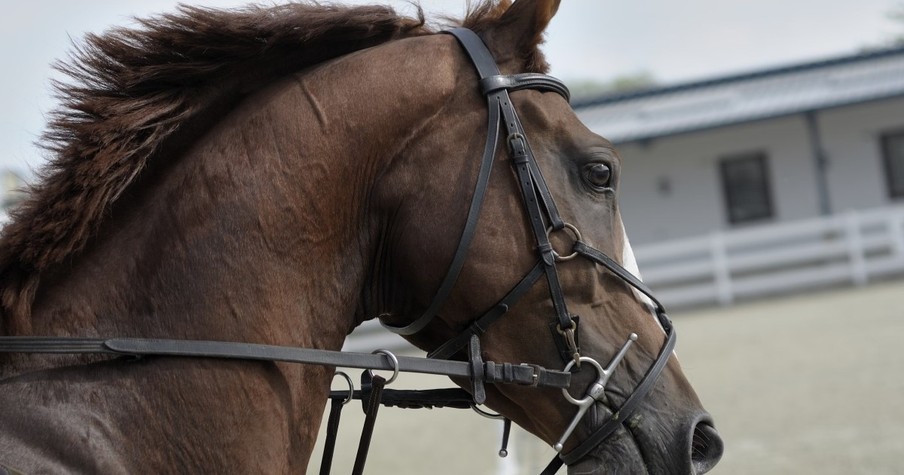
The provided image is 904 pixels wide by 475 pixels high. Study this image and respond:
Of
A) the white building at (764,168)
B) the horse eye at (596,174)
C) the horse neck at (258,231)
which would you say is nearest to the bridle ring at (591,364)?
the horse eye at (596,174)

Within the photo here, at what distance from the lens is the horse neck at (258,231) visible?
2.17m

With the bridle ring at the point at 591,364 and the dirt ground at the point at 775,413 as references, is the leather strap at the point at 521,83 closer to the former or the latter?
the bridle ring at the point at 591,364

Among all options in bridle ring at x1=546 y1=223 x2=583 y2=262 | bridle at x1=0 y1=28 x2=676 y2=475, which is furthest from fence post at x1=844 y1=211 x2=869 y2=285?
bridle ring at x1=546 y1=223 x2=583 y2=262

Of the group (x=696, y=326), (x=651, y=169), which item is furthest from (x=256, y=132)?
(x=651, y=169)

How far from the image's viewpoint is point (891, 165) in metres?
23.7

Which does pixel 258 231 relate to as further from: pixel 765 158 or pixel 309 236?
pixel 765 158

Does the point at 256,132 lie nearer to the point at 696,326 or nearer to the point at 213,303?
the point at 213,303

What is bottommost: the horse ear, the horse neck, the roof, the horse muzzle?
the roof

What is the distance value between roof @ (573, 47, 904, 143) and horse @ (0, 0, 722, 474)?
21484 mm

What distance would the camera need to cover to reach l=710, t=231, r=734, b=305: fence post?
2020 centimetres

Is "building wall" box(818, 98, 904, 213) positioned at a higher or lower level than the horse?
lower

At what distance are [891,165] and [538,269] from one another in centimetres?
2410

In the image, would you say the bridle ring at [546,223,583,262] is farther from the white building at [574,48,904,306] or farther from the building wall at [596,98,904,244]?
the building wall at [596,98,904,244]

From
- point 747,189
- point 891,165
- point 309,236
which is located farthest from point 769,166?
point 309,236
